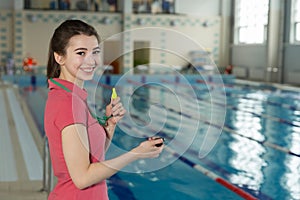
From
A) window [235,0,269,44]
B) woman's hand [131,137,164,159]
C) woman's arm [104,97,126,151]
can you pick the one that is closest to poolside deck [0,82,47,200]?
woman's arm [104,97,126,151]

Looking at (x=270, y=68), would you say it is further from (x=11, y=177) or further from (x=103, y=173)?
(x=103, y=173)

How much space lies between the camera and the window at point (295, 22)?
13.7 m

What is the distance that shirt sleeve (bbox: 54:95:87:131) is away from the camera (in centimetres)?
112

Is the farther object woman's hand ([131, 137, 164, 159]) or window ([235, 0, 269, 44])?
window ([235, 0, 269, 44])

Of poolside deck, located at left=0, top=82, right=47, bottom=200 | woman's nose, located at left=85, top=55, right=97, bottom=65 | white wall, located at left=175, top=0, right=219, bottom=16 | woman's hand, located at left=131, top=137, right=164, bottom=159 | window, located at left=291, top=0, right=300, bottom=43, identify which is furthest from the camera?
white wall, located at left=175, top=0, right=219, bottom=16

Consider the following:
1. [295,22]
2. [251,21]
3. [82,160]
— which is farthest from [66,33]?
[251,21]

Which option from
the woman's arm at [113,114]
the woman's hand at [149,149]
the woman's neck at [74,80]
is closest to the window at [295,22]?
the woman's arm at [113,114]

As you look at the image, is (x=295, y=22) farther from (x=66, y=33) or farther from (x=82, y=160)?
(x=82, y=160)

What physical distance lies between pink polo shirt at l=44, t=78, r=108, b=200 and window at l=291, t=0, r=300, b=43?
13442mm

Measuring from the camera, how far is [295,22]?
1384cm

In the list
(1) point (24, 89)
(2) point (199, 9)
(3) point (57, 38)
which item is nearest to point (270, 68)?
(2) point (199, 9)

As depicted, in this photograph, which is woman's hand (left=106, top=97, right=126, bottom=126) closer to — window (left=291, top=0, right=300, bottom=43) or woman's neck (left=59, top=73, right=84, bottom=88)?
woman's neck (left=59, top=73, right=84, bottom=88)

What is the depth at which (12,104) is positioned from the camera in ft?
A: 28.8

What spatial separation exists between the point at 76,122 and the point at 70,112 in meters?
0.04
